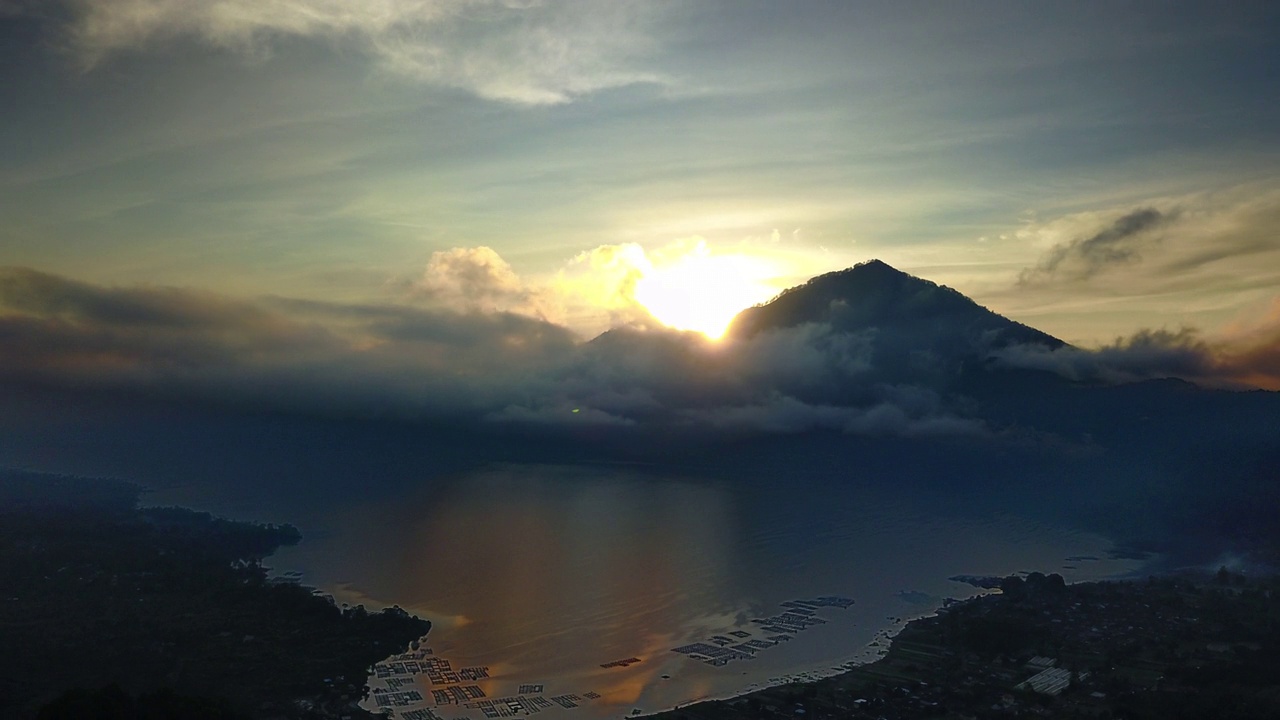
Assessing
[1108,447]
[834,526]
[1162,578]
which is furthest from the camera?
[1108,447]

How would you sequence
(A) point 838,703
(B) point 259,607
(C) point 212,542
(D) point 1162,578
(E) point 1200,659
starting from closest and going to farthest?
(A) point 838,703
(E) point 1200,659
(B) point 259,607
(D) point 1162,578
(C) point 212,542

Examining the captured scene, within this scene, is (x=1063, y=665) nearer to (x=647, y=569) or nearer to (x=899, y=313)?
(x=647, y=569)

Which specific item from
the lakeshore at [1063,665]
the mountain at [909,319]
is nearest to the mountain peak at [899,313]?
the mountain at [909,319]

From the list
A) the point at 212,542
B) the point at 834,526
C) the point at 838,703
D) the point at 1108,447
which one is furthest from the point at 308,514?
the point at 1108,447

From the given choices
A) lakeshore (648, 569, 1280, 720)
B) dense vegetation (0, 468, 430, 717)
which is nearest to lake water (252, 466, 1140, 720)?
lakeshore (648, 569, 1280, 720)

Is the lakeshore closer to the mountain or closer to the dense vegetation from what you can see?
the dense vegetation

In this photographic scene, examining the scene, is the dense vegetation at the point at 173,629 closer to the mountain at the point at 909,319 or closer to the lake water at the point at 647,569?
the lake water at the point at 647,569

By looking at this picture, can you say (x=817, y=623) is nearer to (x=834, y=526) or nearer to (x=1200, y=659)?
(x=1200, y=659)

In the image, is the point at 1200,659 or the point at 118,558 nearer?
the point at 1200,659
